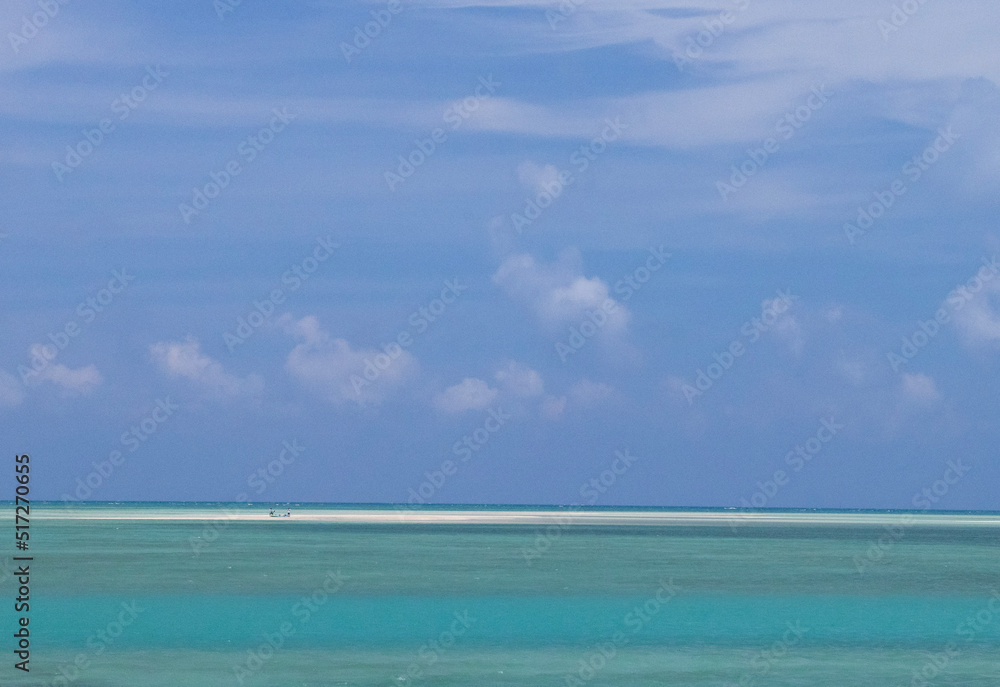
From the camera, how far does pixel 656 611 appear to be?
3466 cm

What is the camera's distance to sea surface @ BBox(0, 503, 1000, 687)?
2492cm

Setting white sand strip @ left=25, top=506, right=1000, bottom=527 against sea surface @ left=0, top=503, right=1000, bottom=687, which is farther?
white sand strip @ left=25, top=506, right=1000, bottom=527

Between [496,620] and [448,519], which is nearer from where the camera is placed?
[496,620]

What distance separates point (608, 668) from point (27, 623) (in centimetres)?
1362

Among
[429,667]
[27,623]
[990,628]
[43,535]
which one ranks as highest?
[43,535]

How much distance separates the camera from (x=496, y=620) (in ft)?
106

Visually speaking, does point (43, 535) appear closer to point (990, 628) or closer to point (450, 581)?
point (450, 581)

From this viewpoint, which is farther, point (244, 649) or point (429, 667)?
point (244, 649)

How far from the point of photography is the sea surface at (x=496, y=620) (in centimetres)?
2492

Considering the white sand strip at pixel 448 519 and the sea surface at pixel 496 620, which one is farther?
the white sand strip at pixel 448 519

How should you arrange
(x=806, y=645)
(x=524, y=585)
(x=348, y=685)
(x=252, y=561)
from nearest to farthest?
(x=348, y=685) < (x=806, y=645) < (x=524, y=585) < (x=252, y=561)

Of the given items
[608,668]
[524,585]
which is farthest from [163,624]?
[524,585]

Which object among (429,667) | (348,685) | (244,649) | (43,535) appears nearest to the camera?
(348,685)

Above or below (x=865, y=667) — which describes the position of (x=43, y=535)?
above
